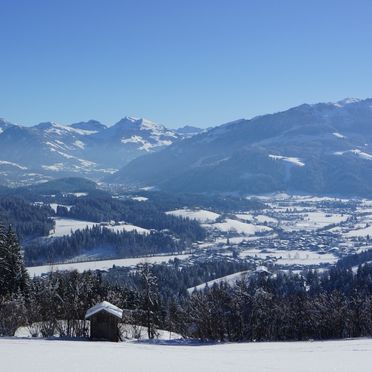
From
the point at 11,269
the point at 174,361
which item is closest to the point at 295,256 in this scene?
the point at 11,269

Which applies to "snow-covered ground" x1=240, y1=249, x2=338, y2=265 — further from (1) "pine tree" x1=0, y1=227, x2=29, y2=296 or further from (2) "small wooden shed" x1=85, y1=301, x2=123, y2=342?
(2) "small wooden shed" x1=85, y1=301, x2=123, y2=342

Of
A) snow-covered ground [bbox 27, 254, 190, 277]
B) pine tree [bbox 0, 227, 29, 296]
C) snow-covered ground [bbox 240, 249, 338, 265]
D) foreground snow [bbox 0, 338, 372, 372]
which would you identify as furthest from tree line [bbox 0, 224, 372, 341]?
snow-covered ground [bbox 240, 249, 338, 265]

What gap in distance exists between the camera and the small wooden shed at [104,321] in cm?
4097

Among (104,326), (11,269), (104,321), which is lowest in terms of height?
(104,326)

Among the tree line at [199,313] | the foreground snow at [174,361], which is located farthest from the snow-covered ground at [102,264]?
the foreground snow at [174,361]

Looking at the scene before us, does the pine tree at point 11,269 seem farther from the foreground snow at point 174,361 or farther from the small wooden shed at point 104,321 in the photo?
the foreground snow at point 174,361

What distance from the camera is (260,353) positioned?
30.1m

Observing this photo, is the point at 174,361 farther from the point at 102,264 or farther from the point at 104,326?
the point at 102,264

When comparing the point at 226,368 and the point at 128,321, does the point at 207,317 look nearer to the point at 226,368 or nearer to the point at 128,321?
A: the point at 128,321

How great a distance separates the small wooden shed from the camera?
134 ft

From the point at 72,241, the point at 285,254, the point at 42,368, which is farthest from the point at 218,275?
the point at 42,368

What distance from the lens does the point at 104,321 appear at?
135ft

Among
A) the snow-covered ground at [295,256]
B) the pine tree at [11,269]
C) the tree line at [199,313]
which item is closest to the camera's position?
the tree line at [199,313]

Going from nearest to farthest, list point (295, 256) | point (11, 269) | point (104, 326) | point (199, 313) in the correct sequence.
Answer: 1. point (104, 326)
2. point (199, 313)
3. point (11, 269)
4. point (295, 256)
